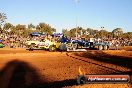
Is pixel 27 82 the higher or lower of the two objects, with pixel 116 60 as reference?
lower

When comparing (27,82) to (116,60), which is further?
(116,60)

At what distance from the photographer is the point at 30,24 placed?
318 ft

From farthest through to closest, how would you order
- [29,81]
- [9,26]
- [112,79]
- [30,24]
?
[30,24] < [9,26] < [29,81] < [112,79]

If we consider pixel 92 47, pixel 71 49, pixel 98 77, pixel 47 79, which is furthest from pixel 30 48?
pixel 98 77

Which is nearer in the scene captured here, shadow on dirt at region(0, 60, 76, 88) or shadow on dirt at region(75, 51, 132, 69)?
shadow on dirt at region(0, 60, 76, 88)

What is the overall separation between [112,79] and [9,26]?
7558 centimetres

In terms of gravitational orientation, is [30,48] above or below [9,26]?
below

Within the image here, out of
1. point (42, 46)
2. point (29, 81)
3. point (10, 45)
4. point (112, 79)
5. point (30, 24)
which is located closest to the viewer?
point (112, 79)

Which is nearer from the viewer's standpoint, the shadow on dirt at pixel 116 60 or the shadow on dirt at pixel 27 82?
the shadow on dirt at pixel 27 82

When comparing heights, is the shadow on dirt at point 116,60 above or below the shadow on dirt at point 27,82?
above

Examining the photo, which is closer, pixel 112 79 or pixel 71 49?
pixel 112 79

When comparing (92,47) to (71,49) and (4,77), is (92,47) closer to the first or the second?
(71,49)

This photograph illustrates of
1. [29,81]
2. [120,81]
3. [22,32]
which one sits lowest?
[29,81]

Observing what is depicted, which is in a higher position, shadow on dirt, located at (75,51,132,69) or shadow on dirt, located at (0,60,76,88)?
shadow on dirt, located at (75,51,132,69)
